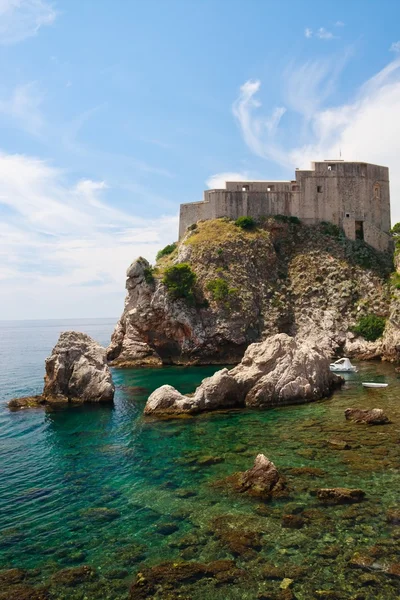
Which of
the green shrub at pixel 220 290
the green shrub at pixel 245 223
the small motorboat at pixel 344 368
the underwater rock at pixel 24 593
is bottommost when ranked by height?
the underwater rock at pixel 24 593

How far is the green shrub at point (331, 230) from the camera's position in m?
59.0

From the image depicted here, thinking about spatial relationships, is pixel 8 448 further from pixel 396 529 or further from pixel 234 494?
pixel 396 529

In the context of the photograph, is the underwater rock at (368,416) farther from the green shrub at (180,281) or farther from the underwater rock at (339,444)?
the green shrub at (180,281)

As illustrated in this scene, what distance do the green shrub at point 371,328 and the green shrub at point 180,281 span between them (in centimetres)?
1939

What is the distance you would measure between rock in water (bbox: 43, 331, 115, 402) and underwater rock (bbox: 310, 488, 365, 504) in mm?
19637

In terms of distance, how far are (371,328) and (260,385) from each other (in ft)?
86.2

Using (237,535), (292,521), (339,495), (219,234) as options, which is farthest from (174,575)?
(219,234)

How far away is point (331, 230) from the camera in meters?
59.2

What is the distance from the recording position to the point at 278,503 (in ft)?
43.9

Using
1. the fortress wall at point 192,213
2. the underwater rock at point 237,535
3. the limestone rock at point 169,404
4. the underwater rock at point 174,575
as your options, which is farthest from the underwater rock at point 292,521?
the fortress wall at point 192,213

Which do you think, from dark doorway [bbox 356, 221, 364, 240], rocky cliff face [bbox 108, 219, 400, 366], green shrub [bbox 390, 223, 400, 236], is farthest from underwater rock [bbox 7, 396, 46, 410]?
green shrub [bbox 390, 223, 400, 236]

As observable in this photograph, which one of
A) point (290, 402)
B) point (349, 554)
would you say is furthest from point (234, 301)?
point (349, 554)

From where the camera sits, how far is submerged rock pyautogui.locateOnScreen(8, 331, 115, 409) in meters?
30.4

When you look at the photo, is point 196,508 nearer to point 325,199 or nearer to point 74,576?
point 74,576
